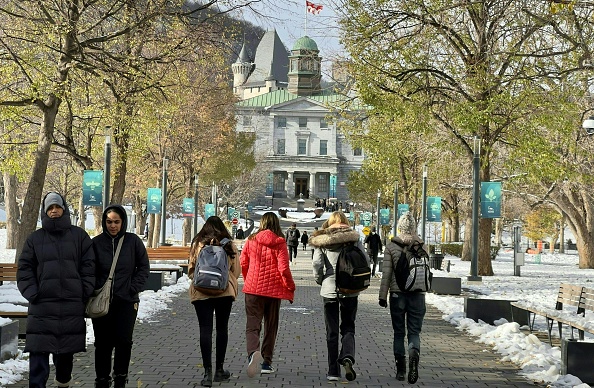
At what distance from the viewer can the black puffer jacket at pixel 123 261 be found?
26.9 feet

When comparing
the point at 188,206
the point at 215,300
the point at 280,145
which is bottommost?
the point at 215,300

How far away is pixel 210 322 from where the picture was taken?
9.74 metres

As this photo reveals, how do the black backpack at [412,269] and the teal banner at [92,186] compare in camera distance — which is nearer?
the black backpack at [412,269]

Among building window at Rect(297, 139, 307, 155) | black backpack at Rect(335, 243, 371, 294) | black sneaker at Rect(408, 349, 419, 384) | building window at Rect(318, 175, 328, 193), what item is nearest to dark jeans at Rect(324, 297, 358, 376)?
black backpack at Rect(335, 243, 371, 294)

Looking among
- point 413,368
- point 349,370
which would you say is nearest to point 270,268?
point 349,370

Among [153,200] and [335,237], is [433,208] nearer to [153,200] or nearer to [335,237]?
[153,200]

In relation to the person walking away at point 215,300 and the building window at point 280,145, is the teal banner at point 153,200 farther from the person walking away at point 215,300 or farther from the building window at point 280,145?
the building window at point 280,145

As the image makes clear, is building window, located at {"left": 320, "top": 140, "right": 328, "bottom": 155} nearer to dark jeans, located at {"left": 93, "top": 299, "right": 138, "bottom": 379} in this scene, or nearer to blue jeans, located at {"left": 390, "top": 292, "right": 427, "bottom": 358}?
blue jeans, located at {"left": 390, "top": 292, "right": 427, "bottom": 358}

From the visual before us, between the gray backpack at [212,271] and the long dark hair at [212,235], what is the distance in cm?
8

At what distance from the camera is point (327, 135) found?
491 feet

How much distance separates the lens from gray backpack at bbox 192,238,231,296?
373 inches

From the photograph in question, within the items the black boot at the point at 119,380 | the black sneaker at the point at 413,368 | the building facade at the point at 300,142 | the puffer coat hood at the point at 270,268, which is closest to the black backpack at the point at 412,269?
the black sneaker at the point at 413,368

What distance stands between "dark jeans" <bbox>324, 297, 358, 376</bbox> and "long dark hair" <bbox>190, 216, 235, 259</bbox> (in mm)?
1234

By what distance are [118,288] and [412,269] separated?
10.9ft
